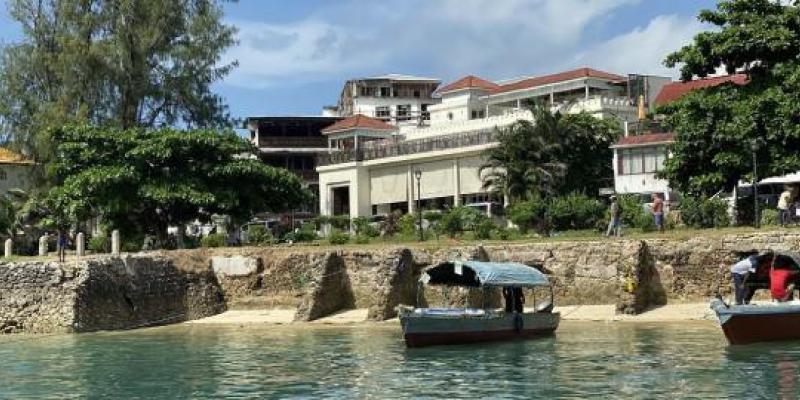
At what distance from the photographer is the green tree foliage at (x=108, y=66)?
50688mm

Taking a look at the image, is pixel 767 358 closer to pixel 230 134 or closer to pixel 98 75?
pixel 230 134

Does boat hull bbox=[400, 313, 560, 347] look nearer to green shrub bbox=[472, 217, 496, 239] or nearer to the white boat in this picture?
the white boat

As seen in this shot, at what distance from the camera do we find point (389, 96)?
98.0m

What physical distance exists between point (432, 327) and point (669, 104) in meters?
17.4

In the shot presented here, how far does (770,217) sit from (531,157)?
20314 millimetres

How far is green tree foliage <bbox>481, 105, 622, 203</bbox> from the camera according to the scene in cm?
5900

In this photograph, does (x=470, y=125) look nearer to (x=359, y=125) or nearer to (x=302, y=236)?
(x=359, y=125)

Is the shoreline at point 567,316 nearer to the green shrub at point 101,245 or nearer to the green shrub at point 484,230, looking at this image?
the green shrub at point 484,230

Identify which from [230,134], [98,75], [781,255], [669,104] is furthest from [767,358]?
[98,75]

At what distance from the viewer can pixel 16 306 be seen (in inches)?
→ 1560

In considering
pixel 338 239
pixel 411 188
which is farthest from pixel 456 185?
pixel 338 239

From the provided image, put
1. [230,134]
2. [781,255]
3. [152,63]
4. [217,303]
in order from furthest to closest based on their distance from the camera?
1. [152,63]
2. [230,134]
3. [217,303]
4. [781,255]

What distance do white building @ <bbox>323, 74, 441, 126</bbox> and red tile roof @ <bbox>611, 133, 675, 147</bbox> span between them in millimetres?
37444

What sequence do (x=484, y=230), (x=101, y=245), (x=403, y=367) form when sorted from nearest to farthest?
1. (x=403, y=367)
2. (x=484, y=230)
3. (x=101, y=245)
